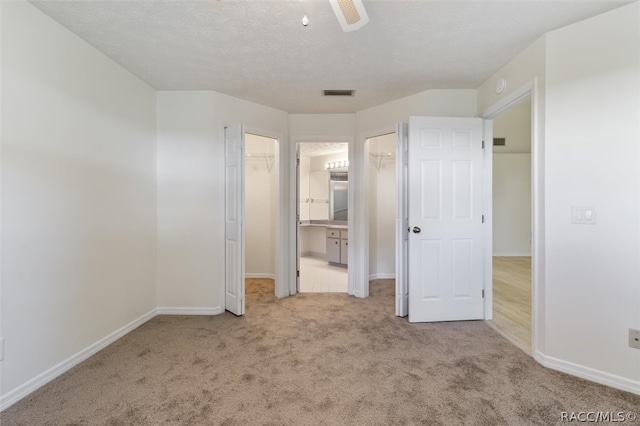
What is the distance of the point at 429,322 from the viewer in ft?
9.62

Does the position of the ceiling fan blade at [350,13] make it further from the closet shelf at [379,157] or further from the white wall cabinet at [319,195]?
the white wall cabinet at [319,195]

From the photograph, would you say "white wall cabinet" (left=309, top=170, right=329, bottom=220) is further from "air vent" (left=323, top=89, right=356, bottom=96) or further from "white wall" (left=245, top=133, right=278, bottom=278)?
"air vent" (left=323, top=89, right=356, bottom=96)

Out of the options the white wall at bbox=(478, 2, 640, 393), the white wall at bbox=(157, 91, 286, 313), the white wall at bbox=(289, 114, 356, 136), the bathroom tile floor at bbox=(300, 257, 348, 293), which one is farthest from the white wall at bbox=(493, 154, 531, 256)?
the white wall at bbox=(157, 91, 286, 313)


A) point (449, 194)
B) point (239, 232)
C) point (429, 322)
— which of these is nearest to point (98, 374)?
point (239, 232)

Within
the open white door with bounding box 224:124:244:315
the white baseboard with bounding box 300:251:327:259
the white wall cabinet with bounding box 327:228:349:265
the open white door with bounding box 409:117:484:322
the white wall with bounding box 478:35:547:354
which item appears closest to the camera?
the white wall with bounding box 478:35:547:354

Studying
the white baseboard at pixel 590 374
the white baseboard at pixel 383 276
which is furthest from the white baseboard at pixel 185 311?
the white baseboard at pixel 590 374

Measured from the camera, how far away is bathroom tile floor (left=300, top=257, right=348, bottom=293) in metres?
4.16

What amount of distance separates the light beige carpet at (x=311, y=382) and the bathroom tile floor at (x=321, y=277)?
1.31 m

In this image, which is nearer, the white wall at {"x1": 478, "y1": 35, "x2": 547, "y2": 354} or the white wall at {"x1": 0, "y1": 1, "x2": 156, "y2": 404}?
the white wall at {"x1": 0, "y1": 1, "x2": 156, "y2": 404}

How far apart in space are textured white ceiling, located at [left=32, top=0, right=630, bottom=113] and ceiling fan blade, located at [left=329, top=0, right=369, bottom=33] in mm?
414

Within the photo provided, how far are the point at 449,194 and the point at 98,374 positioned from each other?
347cm

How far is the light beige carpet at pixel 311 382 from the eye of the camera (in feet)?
5.28

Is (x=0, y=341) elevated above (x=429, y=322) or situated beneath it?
elevated above

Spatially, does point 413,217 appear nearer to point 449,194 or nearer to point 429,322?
point 449,194
